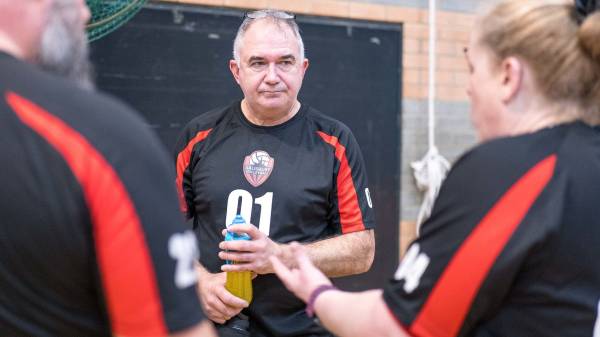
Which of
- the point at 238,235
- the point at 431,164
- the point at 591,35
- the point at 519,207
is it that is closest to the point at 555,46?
the point at 591,35

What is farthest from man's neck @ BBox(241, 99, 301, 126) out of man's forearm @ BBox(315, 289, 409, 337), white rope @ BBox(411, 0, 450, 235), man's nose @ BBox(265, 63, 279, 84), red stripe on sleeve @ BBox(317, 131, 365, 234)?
white rope @ BBox(411, 0, 450, 235)

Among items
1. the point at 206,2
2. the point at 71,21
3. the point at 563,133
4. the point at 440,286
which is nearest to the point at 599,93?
the point at 563,133

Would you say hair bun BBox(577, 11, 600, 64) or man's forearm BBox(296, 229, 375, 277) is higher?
hair bun BBox(577, 11, 600, 64)

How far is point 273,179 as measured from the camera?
268 cm

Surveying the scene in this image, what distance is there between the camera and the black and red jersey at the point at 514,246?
1.44 metres

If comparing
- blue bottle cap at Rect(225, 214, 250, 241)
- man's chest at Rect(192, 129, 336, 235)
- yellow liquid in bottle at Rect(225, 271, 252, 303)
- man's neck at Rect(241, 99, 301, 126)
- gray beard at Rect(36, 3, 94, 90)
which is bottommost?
yellow liquid in bottle at Rect(225, 271, 252, 303)

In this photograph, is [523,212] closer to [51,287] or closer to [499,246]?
[499,246]

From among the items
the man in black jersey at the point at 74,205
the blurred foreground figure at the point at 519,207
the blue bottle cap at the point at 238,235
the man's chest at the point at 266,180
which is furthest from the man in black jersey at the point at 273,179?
the man in black jersey at the point at 74,205

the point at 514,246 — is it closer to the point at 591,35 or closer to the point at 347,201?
the point at 591,35

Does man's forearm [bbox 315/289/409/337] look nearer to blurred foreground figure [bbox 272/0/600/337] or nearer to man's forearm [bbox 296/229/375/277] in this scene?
blurred foreground figure [bbox 272/0/600/337]

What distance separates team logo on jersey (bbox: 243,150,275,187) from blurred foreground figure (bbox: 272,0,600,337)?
3.79ft

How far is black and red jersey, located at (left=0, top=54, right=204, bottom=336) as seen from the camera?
115 cm

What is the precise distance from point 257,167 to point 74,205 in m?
1.57

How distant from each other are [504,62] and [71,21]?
0.89 meters
